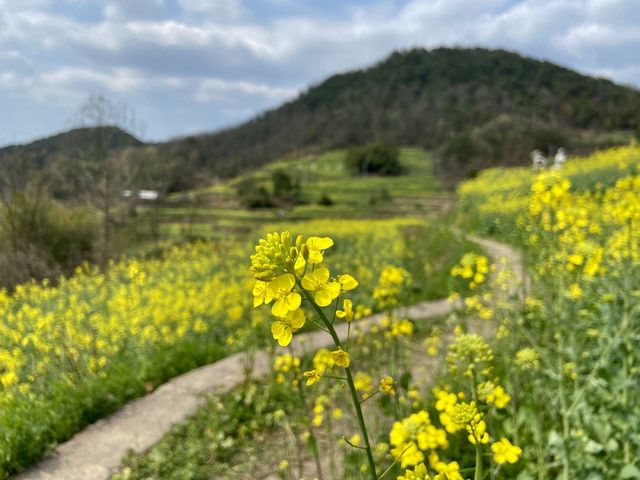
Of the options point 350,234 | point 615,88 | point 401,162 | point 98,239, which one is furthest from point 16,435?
point 615,88

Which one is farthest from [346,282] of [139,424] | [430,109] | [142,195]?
[430,109]

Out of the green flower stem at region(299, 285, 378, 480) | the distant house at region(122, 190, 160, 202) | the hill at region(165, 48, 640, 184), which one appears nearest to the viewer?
the green flower stem at region(299, 285, 378, 480)

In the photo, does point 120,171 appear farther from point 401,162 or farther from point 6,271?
point 401,162

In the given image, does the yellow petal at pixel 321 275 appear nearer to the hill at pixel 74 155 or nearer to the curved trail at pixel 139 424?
the curved trail at pixel 139 424

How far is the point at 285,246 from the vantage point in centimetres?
95

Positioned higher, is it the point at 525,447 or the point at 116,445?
the point at 525,447

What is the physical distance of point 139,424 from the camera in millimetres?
4109

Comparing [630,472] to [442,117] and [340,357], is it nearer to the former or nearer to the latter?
[340,357]

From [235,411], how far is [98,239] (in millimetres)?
12630

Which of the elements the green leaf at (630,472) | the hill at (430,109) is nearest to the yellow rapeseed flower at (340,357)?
the green leaf at (630,472)

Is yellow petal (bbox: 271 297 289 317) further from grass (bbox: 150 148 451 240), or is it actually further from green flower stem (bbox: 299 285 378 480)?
grass (bbox: 150 148 451 240)

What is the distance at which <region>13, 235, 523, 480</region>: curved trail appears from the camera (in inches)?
137

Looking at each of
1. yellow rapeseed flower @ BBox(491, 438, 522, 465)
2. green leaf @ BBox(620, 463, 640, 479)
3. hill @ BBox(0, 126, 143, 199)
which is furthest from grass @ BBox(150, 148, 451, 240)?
yellow rapeseed flower @ BBox(491, 438, 522, 465)

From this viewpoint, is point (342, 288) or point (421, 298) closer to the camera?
point (342, 288)
